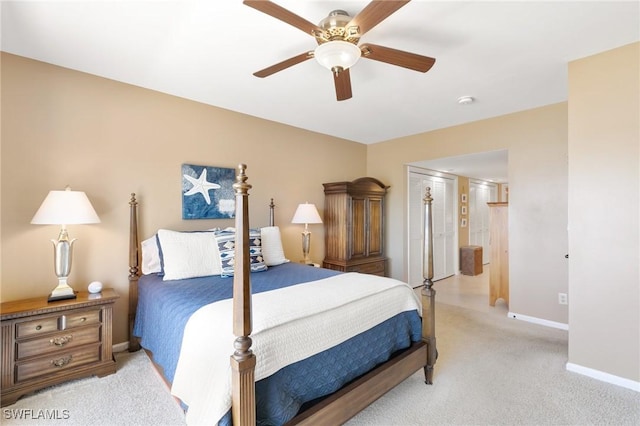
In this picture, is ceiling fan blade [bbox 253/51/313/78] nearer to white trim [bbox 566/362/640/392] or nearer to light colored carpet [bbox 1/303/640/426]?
light colored carpet [bbox 1/303/640/426]

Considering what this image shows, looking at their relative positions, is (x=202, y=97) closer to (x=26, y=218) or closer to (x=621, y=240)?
(x=26, y=218)

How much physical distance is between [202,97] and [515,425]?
3736 millimetres

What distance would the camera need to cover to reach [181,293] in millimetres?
2014

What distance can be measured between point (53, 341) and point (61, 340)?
Answer: 0.04 metres

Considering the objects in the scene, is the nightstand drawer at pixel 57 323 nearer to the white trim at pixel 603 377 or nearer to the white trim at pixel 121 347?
the white trim at pixel 121 347

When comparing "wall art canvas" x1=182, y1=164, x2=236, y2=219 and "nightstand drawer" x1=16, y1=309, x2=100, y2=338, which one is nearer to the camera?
"nightstand drawer" x1=16, y1=309, x2=100, y2=338

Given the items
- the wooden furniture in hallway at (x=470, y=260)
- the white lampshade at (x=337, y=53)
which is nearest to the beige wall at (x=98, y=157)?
the white lampshade at (x=337, y=53)

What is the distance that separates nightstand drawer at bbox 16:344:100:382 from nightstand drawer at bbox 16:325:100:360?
0.05m

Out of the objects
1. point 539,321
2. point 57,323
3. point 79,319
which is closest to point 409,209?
point 539,321

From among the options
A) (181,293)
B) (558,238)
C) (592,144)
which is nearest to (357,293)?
(181,293)

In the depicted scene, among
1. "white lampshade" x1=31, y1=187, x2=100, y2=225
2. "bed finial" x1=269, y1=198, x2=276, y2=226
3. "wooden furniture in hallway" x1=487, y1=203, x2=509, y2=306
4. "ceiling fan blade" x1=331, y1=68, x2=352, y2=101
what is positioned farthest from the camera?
"wooden furniture in hallway" x1=487, y1=203, x2=509, y2=306

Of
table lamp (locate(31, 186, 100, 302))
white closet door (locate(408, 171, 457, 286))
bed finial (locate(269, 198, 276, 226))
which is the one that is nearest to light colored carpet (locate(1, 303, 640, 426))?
table lamp (locate(31, 186, 100, 302))

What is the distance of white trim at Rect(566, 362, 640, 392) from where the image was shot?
2.15 meters

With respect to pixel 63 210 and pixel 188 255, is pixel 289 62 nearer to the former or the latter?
pixel 188 255
